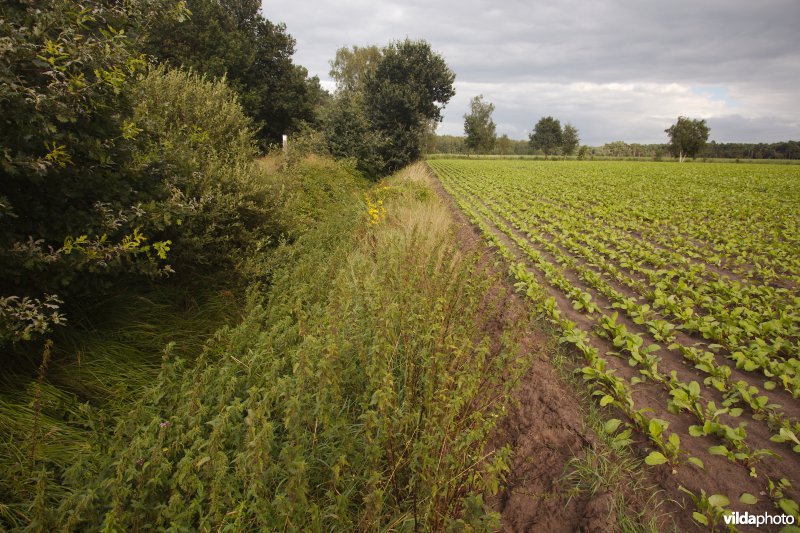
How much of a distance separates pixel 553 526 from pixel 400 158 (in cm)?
2219

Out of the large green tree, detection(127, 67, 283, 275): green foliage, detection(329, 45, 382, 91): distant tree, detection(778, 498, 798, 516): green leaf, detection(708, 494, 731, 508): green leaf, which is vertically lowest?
detection(708, 494, 731, 508): green leaf

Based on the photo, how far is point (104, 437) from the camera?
6.86 feet

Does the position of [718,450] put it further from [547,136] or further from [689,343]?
[547,136]

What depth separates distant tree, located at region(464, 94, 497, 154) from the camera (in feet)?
220

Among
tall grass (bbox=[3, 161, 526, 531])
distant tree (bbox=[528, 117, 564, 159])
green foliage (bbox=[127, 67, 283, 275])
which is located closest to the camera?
tall grass (bbox=[3, 161, 526, 531])

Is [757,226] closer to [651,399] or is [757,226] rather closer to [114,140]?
[651,399]

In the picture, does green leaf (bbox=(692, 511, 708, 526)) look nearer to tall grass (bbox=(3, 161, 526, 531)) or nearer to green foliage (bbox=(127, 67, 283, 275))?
tall grass (bbox=(3, 161, 526, 531))

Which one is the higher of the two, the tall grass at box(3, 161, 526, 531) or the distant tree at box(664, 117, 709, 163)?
the distant tree at box(664, 117, 709, 163)

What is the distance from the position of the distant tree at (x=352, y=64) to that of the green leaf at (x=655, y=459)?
144ft

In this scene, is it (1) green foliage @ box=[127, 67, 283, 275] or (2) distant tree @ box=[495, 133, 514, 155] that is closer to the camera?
(1) green foliage @ box=[127, 67, 283, 275]

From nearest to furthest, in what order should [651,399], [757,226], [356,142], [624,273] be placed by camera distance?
[651,399]
[624,273]
[757,226]
[356,142]

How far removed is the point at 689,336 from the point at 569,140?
256 ft

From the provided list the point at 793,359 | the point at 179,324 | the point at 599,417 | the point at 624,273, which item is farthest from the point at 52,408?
the point at 624,273

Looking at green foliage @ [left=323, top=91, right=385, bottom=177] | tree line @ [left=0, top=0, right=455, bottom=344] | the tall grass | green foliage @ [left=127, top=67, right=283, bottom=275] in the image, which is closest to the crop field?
the tall grass
